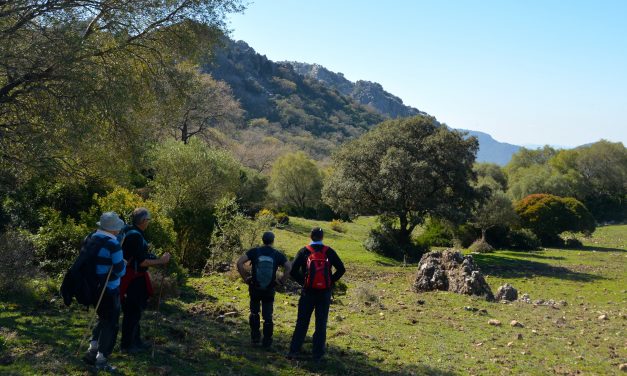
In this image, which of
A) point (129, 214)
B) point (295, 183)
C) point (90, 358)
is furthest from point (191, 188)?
point (295, 183)

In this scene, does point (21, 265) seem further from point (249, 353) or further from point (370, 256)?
point (370, 256)

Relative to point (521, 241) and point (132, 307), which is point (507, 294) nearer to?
point (132, 307)

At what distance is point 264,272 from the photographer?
8555mm

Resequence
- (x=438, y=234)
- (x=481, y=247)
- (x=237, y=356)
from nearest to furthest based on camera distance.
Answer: (x=237, y=356) → (x=481, y=247) → (x=438, y=234)

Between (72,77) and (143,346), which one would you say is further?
(72,77)

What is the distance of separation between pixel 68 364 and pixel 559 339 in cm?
1074

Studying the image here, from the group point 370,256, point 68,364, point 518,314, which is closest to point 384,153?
point 370,256

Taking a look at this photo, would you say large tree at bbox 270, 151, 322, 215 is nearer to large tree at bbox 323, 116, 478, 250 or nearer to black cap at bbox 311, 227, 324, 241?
large tree at bbox 323, 116, 478, 250

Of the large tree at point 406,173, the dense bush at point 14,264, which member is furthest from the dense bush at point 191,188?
the large tree at point 406,173

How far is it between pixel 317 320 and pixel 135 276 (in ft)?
10.2

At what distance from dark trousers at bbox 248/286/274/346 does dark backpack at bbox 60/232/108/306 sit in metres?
2.86

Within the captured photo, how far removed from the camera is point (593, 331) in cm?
1319

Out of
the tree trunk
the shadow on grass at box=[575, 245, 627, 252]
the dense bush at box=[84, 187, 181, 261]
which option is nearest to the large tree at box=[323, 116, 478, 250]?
the tree trunk

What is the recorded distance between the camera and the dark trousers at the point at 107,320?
6.64m
